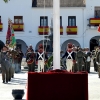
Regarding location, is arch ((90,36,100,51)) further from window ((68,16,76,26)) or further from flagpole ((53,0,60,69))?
flagpole ((53,0,60,69))

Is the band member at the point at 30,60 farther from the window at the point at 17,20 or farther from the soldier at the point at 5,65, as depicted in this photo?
the window at the point at 17,20

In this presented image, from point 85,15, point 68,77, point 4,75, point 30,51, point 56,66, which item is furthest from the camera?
point 85,15

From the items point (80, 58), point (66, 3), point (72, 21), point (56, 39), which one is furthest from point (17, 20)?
point (56, 39)

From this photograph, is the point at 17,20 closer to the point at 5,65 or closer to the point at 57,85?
the point at 5,65

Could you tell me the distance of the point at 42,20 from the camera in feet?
174

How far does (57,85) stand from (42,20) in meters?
43.7

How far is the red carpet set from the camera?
948 centimetres

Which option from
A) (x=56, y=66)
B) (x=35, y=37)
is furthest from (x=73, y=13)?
(x=56, y=66)

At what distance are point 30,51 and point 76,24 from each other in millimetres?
26024

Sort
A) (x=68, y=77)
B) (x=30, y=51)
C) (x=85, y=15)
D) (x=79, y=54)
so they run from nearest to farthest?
1. (x=68, y=77)
2. (x=79, y=54)
3. (x=30, y=51)
4. (x=85, y=15)

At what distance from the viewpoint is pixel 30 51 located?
2745 centimetres

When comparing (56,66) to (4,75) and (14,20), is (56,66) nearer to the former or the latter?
(4,75)

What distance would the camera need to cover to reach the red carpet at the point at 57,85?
9.48 m

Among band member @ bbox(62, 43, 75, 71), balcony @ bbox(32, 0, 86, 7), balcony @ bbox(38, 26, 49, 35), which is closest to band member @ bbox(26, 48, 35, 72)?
band member @ bbox(62, 43, 75, 71)
